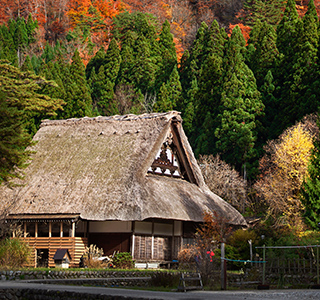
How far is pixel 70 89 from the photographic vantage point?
170 feet

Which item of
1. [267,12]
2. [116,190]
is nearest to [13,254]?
[116,190]

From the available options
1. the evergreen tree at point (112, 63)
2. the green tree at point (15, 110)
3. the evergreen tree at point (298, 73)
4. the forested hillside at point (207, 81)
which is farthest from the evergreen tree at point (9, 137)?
the evergreen tree at point (112, 63)

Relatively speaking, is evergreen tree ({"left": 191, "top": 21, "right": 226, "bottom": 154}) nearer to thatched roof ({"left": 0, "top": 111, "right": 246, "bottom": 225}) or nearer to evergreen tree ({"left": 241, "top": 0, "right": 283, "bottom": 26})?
evergreen tree ({"left": 241, "top": 0, "right": 283, "bottom": 26})

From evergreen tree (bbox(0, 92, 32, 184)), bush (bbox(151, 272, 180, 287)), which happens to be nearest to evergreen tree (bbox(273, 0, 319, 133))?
evergreen tree (bbox(0, 92, 32, 184))

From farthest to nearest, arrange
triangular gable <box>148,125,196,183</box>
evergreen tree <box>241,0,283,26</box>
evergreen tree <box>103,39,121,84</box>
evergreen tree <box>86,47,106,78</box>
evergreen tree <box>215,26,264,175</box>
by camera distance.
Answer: evergreen tree <box>241,0,283,26</box>, evergreen tree <box>86,47,106,78</box>, evergreen tree <box>103,39,121,84</box>, evergreen tree <box>215,26,264,175</box>, triangular gable <box>148,125,196,183</box>

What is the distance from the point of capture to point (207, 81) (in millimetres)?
56875

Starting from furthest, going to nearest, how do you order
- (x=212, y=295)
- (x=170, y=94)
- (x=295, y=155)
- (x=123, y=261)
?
(x=170, y=94)
(x=295, y=155)
(x=123, y=261)
(x=212, y=295)

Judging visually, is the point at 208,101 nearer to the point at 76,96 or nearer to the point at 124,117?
the point at 76,96

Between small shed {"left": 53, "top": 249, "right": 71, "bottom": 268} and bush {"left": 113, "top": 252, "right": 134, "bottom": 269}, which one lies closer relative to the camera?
small shed {"left": 53, "top": 249, "right": 71, "bottom": 268}

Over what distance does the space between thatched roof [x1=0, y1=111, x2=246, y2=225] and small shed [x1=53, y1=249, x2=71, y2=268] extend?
1.91 metres

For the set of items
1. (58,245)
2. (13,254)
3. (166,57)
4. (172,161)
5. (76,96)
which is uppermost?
(166,57)

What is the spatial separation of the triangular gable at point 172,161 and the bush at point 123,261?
555cm

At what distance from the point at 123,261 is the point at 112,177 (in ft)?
14.9

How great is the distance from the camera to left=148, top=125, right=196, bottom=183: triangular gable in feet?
104
